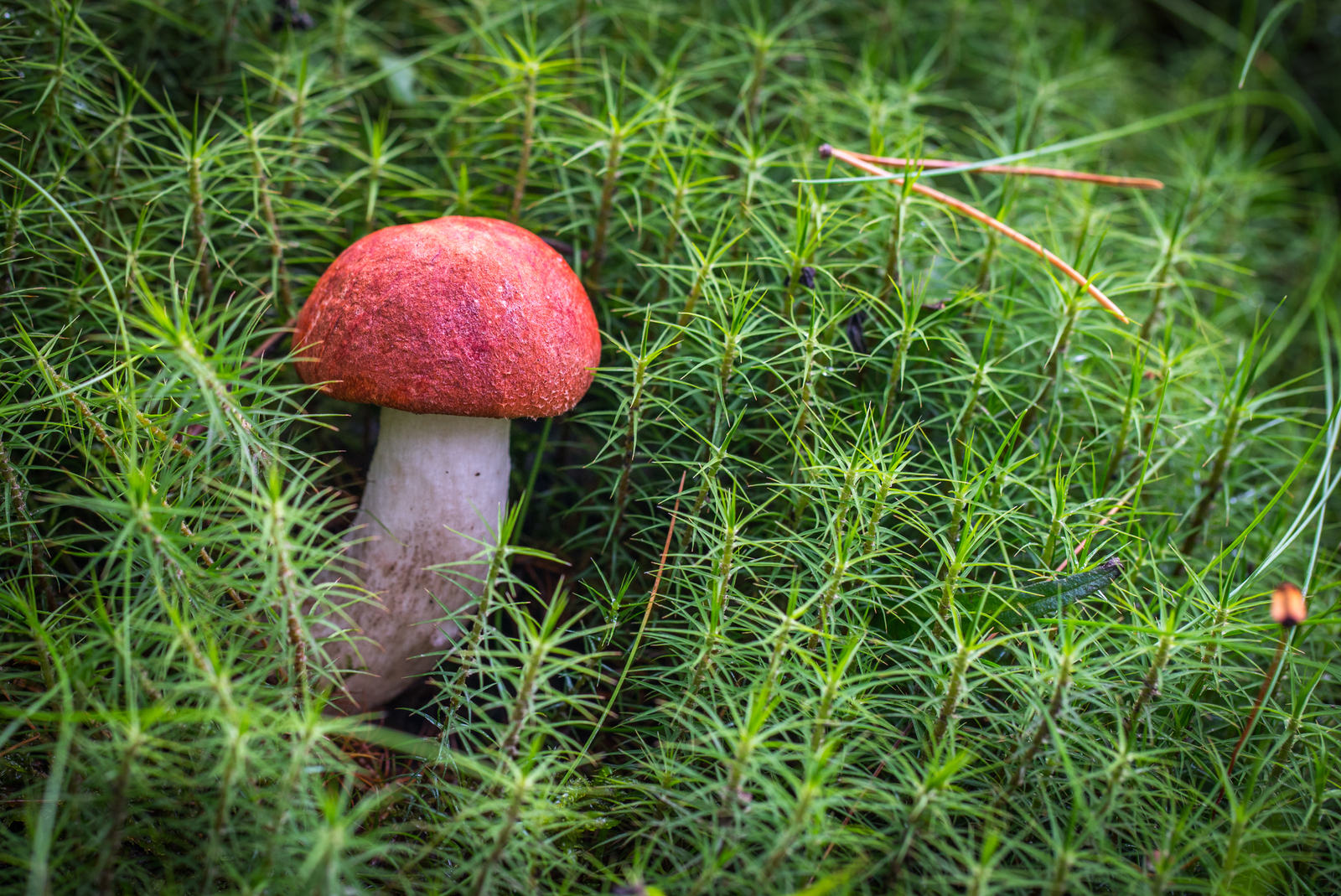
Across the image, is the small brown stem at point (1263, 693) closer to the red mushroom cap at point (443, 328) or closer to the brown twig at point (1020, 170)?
the brown twig at point (1020, 170)

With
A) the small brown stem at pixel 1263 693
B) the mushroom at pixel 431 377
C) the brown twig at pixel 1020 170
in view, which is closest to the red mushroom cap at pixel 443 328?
the mushroom at pixel 431 377

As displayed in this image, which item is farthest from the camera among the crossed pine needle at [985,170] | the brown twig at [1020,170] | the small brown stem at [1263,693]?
the brown twig at [1020,170]

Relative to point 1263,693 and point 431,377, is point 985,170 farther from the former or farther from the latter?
point 431,377

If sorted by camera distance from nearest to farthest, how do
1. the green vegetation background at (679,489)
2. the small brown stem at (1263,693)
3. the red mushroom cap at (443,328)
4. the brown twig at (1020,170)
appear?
the green vegetation background at (679,489), the small brown stem at (1263,693), the red mushroom cap at (443,328), the brown twig at (1020,170)

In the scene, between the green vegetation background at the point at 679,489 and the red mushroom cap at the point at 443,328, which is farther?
the red mushroom cap at the point at 443,328

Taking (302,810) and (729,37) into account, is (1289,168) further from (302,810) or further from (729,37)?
(302,810)

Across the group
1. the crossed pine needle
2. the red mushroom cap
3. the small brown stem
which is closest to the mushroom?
the red mushroom cap

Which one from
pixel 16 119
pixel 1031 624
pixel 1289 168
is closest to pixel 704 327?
pixel 1031 624

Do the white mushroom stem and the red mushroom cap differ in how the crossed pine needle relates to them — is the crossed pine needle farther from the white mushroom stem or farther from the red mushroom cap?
the white mushroom stem
